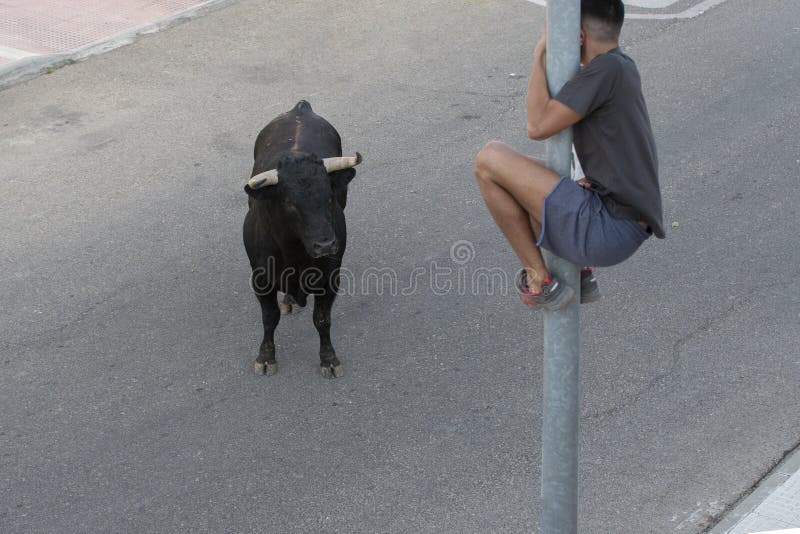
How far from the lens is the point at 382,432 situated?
6324 millimetres

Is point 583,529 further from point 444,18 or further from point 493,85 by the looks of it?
point 444,18

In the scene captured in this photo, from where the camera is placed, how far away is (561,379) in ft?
11.8

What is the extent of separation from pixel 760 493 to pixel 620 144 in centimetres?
255

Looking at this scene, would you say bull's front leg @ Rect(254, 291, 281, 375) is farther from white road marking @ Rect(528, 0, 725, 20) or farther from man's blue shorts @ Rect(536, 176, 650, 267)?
white road marking @ Rect(528, 0, 725, 20)

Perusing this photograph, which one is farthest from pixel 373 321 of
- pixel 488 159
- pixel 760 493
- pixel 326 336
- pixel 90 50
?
pixel 90 50

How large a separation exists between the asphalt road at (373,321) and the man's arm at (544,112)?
269 centimetres

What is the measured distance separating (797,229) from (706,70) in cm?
333

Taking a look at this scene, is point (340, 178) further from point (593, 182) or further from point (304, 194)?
point (593, 182)

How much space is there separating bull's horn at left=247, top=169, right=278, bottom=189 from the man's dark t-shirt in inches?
93.8

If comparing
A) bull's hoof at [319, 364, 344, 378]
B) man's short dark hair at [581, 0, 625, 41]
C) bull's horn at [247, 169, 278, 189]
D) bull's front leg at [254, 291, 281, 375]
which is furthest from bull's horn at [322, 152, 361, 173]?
man's short dark hair at [581, 0, 625, 41]

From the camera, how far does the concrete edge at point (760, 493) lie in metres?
5.39

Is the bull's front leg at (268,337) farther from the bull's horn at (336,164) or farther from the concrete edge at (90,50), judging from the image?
the concrete edge at (90,50)

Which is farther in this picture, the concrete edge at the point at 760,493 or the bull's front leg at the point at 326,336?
the bull's front leg at the point at 326,336

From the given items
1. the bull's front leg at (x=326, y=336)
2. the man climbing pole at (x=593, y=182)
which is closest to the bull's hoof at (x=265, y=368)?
the bull's front leg at (x=326, y=336)
